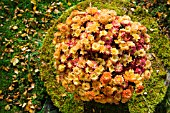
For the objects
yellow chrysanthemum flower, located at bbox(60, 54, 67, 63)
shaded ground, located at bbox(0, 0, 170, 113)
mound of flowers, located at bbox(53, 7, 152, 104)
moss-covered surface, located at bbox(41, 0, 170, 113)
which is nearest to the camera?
mound of flowers, located at bbox(53, 7, 152, 104)

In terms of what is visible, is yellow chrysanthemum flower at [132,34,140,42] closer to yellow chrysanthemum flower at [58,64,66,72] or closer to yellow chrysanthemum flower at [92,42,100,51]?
yellow chrysanthemum flower at [92,42,100,51]

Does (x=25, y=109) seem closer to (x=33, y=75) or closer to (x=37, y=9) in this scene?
(x=33, y=75)

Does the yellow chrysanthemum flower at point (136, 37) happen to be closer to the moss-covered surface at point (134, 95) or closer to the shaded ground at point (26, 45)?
the moss-covered surface at point (134, 95)

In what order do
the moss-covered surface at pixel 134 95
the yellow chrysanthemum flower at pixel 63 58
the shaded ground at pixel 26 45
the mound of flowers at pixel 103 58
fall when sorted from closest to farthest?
the mound of flowers at pixel 103 58
the yellow chrysanthemum flower at pixel 63 58
the moss-covered surface at pixel 134 95
the shaded ground at pixel 26 45

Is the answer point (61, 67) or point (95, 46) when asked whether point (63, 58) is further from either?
point (95, 46)

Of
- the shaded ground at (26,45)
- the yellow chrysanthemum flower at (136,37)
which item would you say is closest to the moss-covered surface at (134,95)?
the shaded ground at (26,45)

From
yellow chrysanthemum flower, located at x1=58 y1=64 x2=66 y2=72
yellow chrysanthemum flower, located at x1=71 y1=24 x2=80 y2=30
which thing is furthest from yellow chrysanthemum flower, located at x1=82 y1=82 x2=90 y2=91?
yellow chrysanthemum flower, located at x1=71 y1=24 x2=80 y2=30
